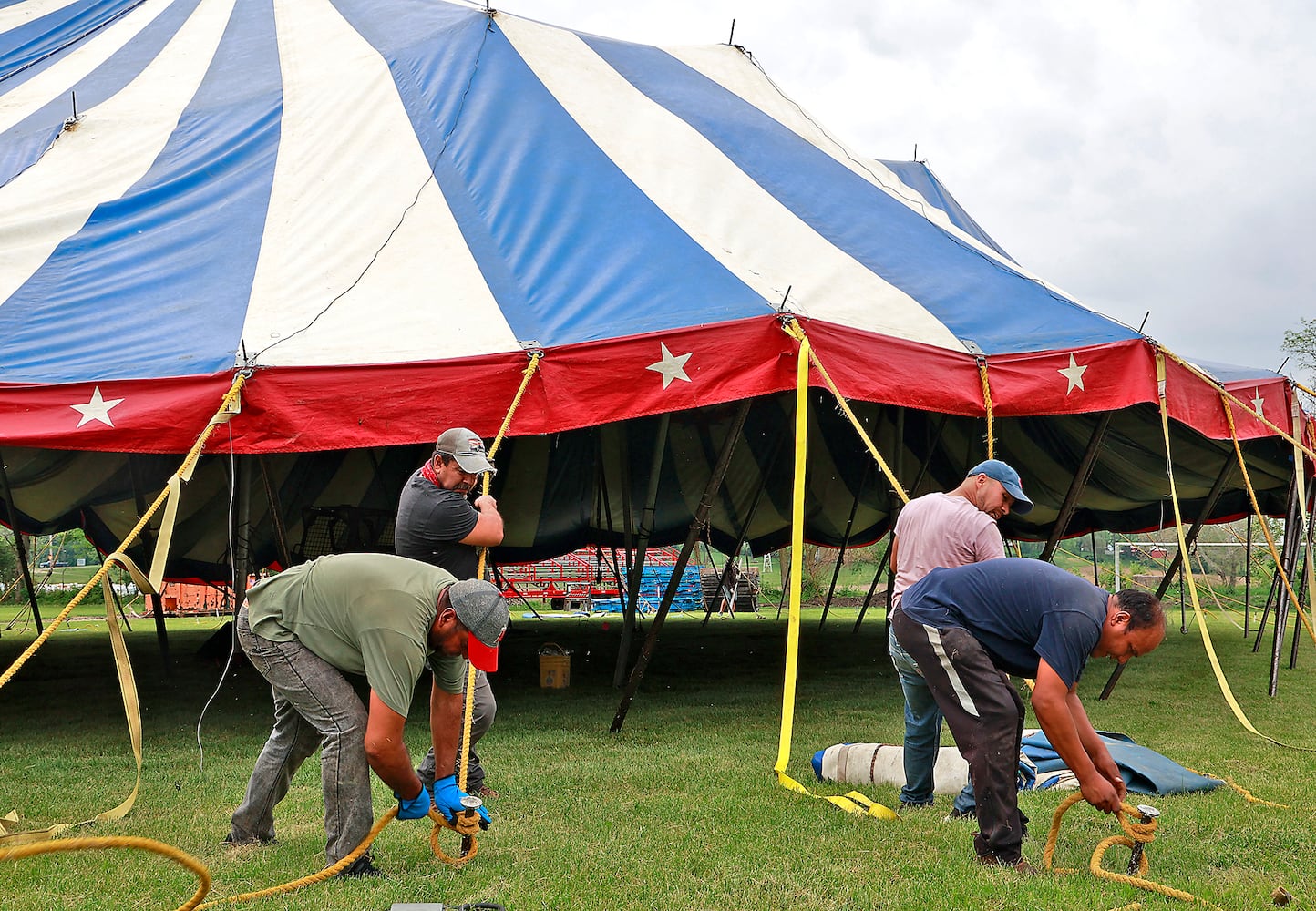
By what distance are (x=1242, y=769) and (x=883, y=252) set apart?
3.61 m

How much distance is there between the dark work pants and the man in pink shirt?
57 cm

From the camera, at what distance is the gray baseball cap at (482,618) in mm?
2891

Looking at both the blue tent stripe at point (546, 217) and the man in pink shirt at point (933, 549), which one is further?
the blue tent stripe at point (546, 217)

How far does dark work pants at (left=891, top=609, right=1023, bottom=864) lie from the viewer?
318 centimetres

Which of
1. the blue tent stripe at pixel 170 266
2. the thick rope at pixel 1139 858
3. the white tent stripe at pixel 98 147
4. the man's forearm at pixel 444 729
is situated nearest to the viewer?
the thick rope at pixel 1139 858

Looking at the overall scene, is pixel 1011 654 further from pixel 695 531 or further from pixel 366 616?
pixel 695 531

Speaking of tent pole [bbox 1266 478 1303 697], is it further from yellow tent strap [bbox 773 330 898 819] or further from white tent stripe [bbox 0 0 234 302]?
white tent stripe [bbox 0 0 234 302]

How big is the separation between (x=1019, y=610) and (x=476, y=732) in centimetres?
203

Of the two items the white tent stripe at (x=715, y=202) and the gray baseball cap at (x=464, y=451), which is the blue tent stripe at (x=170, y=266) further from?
the white tent stripe at (x=715, y=202)

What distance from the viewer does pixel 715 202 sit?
6.79 metres

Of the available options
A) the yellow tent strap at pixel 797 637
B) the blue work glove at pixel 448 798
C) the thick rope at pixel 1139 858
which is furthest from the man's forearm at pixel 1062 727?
the blue work glove at pixel 448 798

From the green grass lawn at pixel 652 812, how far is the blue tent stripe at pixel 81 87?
11.8 feet

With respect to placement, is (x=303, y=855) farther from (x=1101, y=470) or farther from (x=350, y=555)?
(x=1101, y=470)

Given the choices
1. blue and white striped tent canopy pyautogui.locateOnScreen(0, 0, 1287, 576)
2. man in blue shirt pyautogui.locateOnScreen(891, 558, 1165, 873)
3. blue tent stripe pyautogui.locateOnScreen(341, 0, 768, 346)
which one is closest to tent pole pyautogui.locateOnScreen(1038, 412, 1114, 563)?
blue and white striped tent canopy pyautogui.locateOnScreen(0, 0, 1287, 576)
